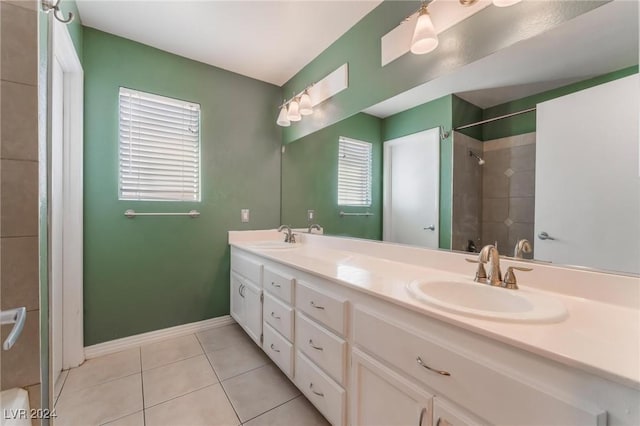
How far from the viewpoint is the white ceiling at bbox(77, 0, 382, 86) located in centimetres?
167

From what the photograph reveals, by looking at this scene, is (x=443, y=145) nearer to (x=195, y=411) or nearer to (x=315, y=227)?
(x=315, y=227)

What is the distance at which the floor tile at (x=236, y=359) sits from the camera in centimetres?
176

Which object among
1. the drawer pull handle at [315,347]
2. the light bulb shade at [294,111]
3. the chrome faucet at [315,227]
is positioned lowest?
the drawer pull handle at [315,347]

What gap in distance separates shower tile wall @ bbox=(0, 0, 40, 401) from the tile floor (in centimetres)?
76

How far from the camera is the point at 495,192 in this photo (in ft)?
3.73

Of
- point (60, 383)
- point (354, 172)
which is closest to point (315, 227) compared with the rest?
point (354, 172)

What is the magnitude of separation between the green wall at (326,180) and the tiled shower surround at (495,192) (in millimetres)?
529

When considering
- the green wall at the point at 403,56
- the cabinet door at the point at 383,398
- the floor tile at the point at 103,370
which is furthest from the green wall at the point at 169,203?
the cabinet door at the point at 383,398

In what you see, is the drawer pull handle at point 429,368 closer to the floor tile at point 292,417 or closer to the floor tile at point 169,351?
the floor tile at point 292,417

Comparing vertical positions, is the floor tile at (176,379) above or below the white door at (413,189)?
below

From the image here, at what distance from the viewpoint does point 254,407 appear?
1.44m

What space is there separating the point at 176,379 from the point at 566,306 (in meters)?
2.07

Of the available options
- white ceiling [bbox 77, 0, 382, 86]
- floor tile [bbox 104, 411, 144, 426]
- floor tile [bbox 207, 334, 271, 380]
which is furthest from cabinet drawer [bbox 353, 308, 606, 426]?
white ceiling [bbox 77, 0, 382, 86]

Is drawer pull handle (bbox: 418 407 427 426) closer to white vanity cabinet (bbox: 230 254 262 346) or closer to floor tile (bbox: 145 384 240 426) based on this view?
Result: floor tile (bbox: 145 384 240 426)
